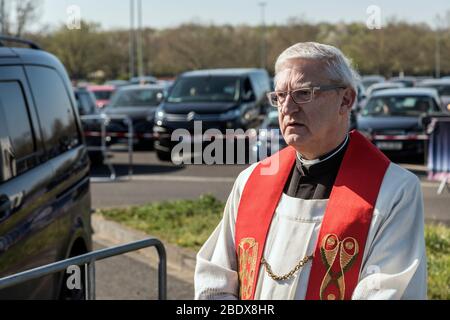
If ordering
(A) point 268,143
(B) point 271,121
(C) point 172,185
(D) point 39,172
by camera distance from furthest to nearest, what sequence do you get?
(B) point 271,121 → (A) point 268,143 → (C) point 172,185 → (D) point 39,172

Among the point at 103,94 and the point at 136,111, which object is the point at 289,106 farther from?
the point at 103,94

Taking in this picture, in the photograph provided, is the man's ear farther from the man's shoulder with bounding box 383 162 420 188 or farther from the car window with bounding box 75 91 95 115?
the car window with bounding box 75 91 95 115

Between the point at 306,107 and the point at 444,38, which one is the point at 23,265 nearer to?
the point at 306,107

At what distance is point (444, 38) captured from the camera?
5062cm

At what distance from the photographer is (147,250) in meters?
8.49

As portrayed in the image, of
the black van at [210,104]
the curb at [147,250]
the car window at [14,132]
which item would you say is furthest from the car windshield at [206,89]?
the car window at [14,132]

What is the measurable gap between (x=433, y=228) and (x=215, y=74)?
1063 centimetres

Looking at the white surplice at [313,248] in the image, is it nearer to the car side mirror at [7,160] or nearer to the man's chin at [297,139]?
the man's chin at [297,139]

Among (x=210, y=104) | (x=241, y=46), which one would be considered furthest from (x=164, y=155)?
(x=241, y=46)

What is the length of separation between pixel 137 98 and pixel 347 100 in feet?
61.4

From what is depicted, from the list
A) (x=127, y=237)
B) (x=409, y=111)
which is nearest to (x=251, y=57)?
(x=409, y=111)

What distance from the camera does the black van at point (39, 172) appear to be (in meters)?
4.38

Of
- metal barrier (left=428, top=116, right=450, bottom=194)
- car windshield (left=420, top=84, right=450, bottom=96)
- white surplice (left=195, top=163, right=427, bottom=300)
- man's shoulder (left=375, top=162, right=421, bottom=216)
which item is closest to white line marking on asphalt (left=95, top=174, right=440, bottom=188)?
metal barrier (left=428, top=116, right=450, bottom=194)

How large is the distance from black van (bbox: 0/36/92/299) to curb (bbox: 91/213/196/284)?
182cm
